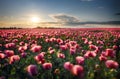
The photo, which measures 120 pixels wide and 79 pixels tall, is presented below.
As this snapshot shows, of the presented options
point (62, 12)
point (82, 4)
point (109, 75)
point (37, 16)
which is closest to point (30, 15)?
point (37, 16)

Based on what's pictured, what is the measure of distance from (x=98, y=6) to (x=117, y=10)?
0.33 m

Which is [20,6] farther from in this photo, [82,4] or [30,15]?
[82,4]

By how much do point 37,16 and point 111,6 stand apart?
4.26 feet

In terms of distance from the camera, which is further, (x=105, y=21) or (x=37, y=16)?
(x=105, y=21)

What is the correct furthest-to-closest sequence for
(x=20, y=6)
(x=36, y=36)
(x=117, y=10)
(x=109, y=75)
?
(x=117, y=10) < (x=20, y=6) < (x=36, y=36) < (x=109, y=75)

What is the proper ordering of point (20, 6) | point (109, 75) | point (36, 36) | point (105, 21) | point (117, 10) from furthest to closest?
point (105, 21) → point (117, 10) → point (20, 6) → point (36, 36) → point (109, 75)

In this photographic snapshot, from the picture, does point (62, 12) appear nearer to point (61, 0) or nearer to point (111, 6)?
point (61, 0)

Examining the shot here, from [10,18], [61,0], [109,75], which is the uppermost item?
[61,0]

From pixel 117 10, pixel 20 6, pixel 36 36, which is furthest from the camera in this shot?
pixel 117 10

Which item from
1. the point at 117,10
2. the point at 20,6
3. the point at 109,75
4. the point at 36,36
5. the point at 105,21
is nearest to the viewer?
the point at 109,75

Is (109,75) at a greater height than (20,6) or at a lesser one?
lesser

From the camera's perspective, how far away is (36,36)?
3.41 metres

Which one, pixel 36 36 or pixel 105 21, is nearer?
pixel 36 36

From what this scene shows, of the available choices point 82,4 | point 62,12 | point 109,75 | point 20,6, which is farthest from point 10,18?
point 109,75
